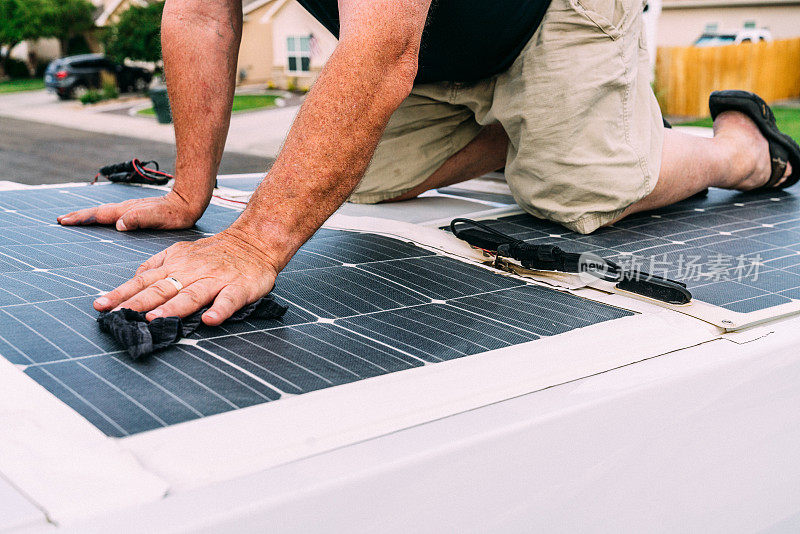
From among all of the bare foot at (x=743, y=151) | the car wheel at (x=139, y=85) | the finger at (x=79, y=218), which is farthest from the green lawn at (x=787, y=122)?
the car wheel at (x=139, y=85)

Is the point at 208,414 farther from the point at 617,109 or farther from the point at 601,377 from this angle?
the point at 617,109

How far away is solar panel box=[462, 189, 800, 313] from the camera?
163cm

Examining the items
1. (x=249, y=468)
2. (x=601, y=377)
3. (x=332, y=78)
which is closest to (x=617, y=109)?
(x=332, y=78)

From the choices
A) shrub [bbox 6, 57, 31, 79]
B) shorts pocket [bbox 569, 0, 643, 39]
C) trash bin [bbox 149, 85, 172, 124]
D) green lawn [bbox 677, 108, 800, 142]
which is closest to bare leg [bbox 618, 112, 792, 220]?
shorts pocket [bbox 569, 0, 643, 39]

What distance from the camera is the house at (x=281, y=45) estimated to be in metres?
24.6

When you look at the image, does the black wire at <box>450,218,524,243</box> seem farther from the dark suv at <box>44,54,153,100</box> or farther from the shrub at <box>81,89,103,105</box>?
the dark suv at <box>44,54,153,100</box>

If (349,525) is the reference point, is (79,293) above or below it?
above

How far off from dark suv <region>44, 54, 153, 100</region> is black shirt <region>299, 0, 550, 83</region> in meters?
24.6

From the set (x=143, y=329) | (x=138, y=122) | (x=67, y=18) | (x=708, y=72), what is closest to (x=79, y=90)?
(x=138, y=122)

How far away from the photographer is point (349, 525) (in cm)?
87

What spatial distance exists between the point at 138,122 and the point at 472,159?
16.8 metres

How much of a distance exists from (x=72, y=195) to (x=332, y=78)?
1.35 m

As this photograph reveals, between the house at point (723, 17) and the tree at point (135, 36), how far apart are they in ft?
52.3

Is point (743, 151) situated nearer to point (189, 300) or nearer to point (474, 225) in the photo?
point (474, 225)
